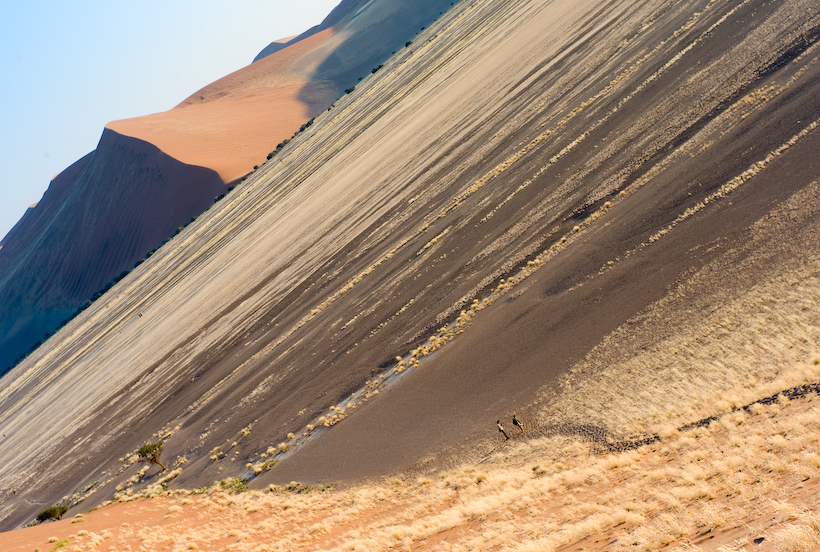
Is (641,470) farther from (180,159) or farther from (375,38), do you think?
(375,38)

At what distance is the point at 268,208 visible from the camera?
4506 centimetres

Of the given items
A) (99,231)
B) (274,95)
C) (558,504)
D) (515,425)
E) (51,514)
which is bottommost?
(515,425)

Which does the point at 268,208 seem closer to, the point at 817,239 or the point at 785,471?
the point at 817,239

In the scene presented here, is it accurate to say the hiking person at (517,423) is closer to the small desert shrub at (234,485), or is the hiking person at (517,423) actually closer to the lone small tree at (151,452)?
the small desert shrub at (234,485)

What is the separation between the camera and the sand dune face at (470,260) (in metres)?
15.9

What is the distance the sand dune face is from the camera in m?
15.9

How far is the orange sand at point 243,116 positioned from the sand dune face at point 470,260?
41.1m

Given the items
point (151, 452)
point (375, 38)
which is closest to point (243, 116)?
point (375, 38)

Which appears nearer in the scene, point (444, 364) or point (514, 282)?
point (444, 364)

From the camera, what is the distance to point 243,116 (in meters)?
93.4

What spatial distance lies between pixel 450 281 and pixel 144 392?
1992 centimetres

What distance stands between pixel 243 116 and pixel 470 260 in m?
85.6

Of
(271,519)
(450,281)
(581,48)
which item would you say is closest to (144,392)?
(271,519)

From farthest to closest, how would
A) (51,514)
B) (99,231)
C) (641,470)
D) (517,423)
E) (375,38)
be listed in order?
(375,38) < (99,231) < (51,514) < (517,423) < (641,470)
